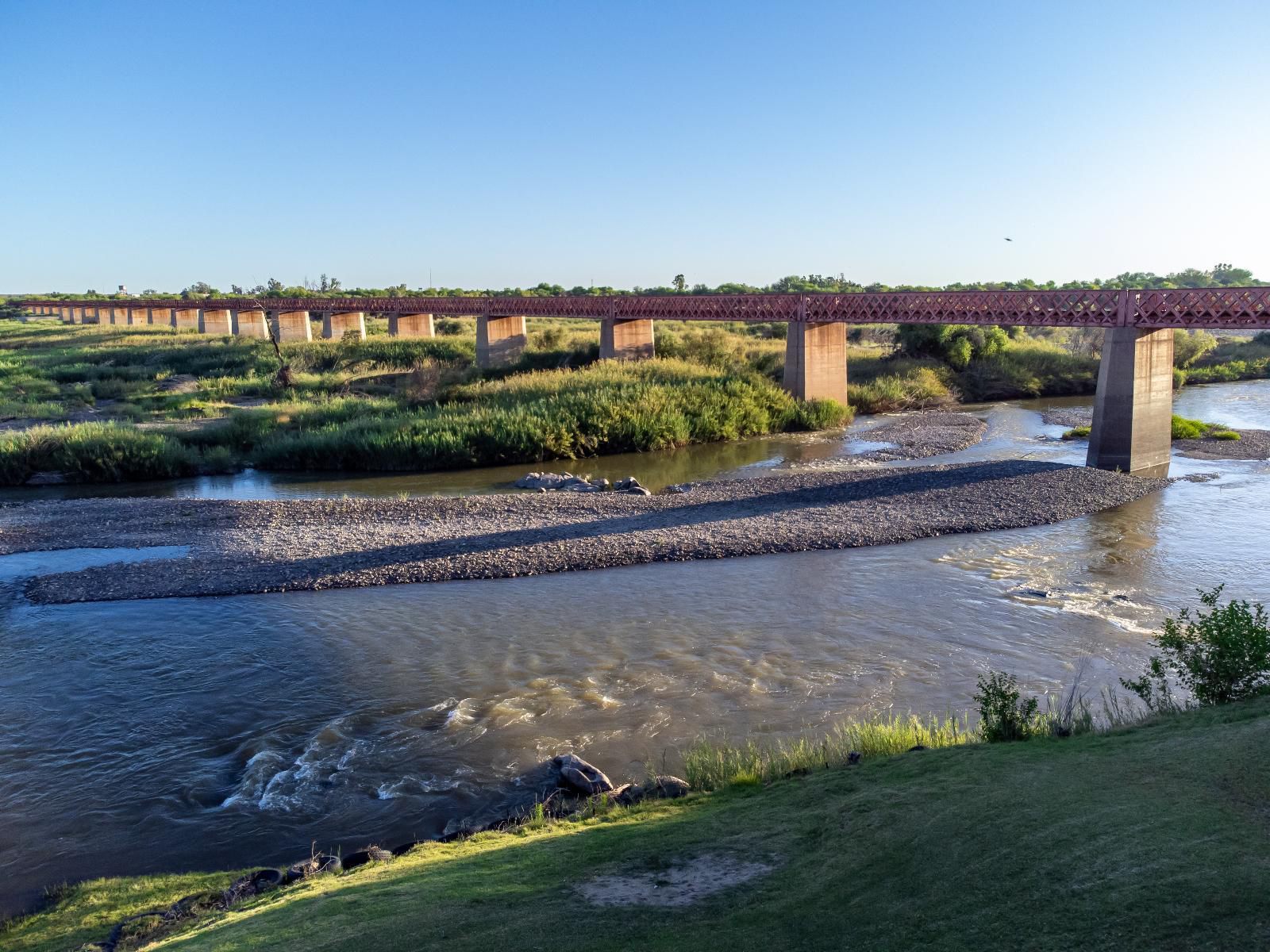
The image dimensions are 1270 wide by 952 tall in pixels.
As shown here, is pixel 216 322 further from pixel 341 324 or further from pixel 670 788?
pixel 670 788

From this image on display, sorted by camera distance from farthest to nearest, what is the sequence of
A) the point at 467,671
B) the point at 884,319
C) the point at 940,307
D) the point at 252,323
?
the point at 252,323, the point at 884,319, the point at 940,307, the point at 467,671

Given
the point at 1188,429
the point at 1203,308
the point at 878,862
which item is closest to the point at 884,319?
the point at 1188,429

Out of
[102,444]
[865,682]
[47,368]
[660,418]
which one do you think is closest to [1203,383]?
[660,418]

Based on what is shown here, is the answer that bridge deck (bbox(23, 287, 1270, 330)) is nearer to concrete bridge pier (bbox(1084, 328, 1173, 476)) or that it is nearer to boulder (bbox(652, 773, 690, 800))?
concrete bridge pier (bbox(1084, 328, 1173, 476))

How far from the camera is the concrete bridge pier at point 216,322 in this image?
87812mm

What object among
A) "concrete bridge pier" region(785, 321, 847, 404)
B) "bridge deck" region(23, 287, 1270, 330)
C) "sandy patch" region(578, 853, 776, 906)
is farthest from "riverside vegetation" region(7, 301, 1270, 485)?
"sandy patch" region(578, 853, 776, 906)

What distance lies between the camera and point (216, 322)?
3469 inches

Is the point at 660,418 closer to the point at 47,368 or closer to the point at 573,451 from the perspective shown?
the point at 573,451

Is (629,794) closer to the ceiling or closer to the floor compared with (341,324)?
closer to the floor

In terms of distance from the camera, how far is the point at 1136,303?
27.7m

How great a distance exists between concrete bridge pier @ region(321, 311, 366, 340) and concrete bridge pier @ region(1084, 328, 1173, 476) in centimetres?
5477

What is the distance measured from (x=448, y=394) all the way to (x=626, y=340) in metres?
11.8

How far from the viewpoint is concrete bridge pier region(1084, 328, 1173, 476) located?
27.8m

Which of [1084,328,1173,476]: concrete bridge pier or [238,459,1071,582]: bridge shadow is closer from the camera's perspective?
[238,459,1071,582]: bridge shadow
